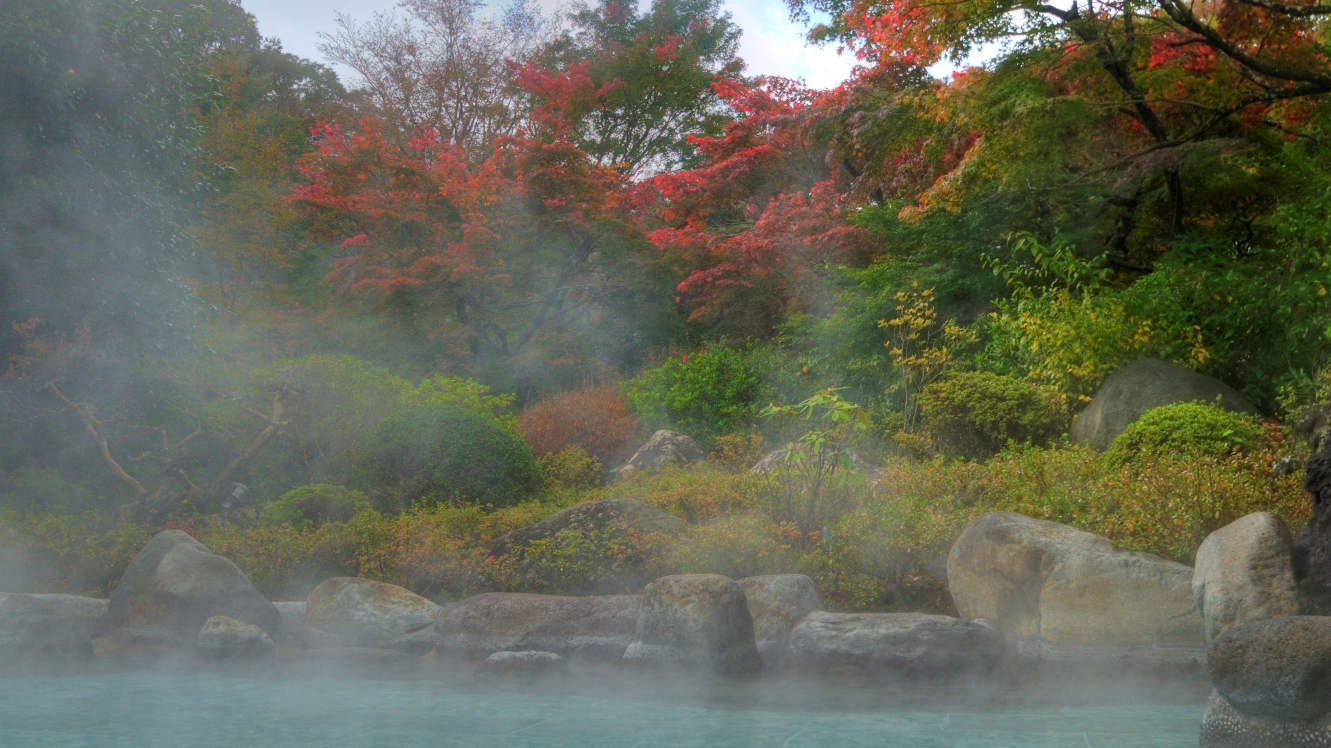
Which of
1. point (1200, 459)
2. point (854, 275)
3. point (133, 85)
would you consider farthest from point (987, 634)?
point (133, 85)

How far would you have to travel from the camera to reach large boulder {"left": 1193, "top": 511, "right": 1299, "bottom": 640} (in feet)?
13.2

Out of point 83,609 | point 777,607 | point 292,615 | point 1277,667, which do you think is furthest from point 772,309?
point 1277,667

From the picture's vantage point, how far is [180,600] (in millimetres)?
5793

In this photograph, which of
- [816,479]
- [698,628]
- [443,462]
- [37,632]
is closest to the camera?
[698,628]

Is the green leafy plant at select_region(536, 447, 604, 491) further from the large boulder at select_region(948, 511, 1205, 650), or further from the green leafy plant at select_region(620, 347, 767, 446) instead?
the large boulder at select_region(948, 511, 1205, 650)

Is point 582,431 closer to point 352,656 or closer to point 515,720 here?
point 352,656

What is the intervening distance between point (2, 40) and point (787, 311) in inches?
392

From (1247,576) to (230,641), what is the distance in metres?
5.94

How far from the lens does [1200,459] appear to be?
19.5 feet

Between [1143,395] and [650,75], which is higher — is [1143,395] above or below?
below

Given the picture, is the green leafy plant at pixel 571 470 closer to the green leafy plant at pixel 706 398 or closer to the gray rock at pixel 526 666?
the green leafy plant at pixel 706 398

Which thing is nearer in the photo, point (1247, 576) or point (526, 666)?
point (1247, 576)

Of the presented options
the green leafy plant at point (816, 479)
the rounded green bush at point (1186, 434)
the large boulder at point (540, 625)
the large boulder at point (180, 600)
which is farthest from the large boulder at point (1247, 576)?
the large boulder at point (180, 600)

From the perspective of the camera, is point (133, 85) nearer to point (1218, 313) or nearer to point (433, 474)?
point (433, 474)
